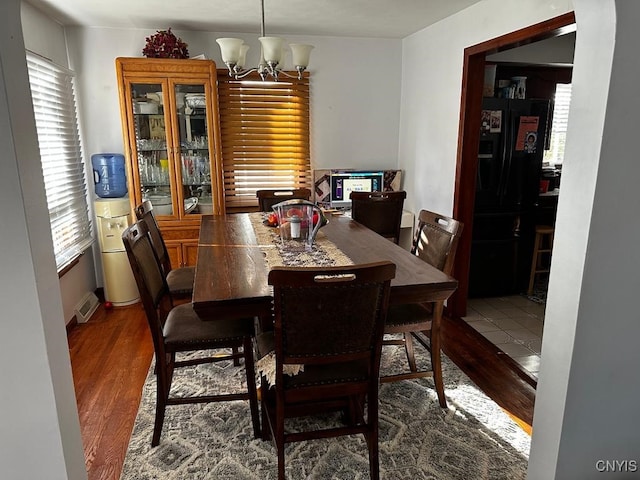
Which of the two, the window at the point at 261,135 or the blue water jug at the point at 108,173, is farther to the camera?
the window at the point at 261,135

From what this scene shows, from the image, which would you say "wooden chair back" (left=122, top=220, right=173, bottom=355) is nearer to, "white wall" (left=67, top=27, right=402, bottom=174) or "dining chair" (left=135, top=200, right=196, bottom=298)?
"dining chair" (left=135, top=200, right=196, bottom=298)

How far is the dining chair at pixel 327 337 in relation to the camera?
4.80 feet

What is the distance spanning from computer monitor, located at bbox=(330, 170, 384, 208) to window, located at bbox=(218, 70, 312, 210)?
12.4 inches

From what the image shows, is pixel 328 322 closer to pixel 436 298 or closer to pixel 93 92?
pixel 436 298

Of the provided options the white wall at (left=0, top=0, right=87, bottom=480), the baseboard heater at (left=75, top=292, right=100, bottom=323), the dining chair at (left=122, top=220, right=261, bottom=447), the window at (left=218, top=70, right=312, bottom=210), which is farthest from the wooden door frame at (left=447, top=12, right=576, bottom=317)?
the baseboard heater at (left=75, top=292, right=100, bottom=323)

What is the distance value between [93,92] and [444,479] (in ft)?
12.6

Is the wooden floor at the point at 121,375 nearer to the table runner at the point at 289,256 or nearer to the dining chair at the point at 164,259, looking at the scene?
the dining chair at the point at 164,259

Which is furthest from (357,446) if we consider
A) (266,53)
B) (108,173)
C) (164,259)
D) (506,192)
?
(108,173)

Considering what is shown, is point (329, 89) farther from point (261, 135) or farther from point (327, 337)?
point (327, 337)

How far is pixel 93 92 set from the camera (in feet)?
12.1

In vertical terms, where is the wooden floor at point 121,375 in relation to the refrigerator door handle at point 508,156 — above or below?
below

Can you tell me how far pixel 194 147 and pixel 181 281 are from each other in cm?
141

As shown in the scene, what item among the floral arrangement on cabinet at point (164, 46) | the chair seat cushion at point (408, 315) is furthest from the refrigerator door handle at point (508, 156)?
the floral arrangement on cabinet at point (164, 46)

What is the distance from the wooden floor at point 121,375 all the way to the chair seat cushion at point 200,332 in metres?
0.56
